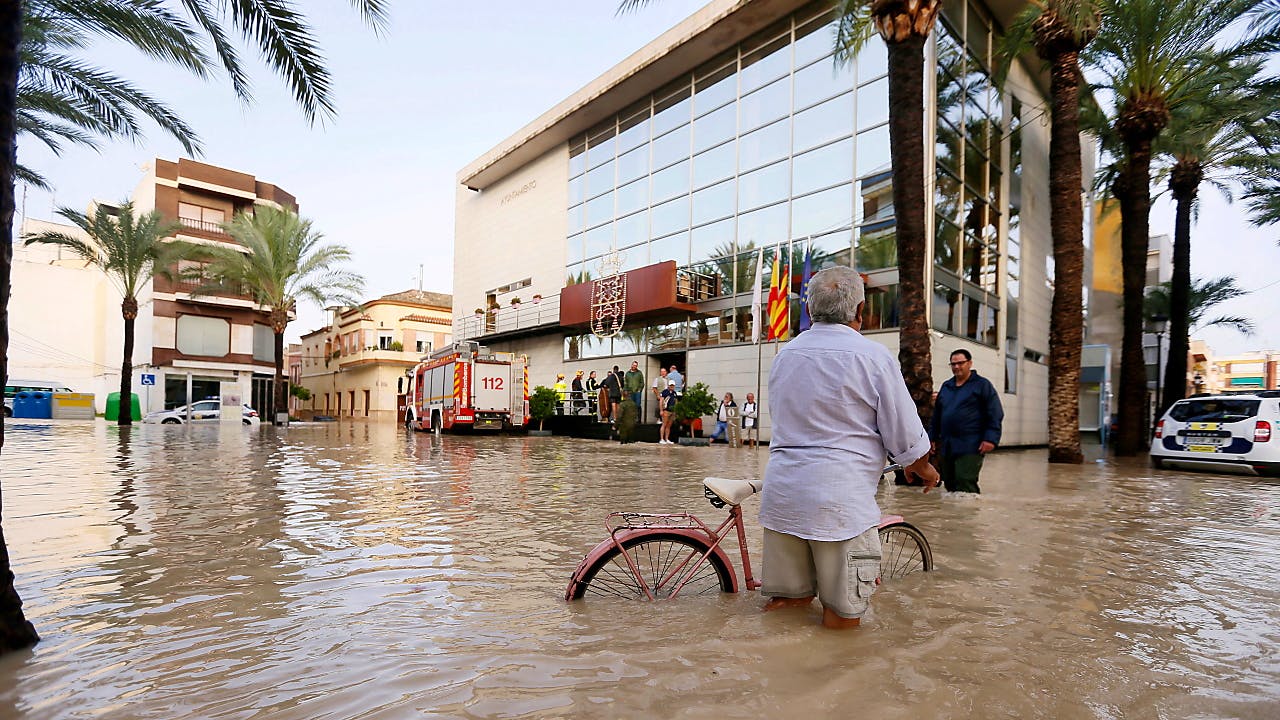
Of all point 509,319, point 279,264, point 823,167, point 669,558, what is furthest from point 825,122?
point 279,264

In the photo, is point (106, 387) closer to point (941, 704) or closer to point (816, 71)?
point (816, 71)

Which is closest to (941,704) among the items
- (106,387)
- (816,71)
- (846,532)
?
(846,532)

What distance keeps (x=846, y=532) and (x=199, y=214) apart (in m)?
51.5

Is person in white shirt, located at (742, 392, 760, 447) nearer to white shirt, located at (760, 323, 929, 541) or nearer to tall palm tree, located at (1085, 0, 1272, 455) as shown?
tall palm tree, located at (1085, 0, 1272, 455)

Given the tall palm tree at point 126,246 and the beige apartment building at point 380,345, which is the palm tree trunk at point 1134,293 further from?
the beige apartment building at point 380,345

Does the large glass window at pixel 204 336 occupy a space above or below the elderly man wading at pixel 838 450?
above

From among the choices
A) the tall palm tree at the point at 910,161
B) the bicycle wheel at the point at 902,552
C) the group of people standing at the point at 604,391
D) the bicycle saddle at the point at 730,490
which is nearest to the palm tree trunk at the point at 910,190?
the tall palm tree at the point at 910,161

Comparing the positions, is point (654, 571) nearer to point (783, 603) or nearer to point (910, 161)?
point (783, 603)

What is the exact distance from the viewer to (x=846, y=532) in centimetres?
300

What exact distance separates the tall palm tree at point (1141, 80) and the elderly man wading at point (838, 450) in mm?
15071

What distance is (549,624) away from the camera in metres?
3.39

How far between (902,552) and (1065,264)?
13835 mm

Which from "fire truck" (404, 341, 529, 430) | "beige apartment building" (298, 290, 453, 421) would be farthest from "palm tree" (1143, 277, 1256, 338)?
"beige apartment building" (298, 290, 453, 421)

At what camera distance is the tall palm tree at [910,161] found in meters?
9.87
